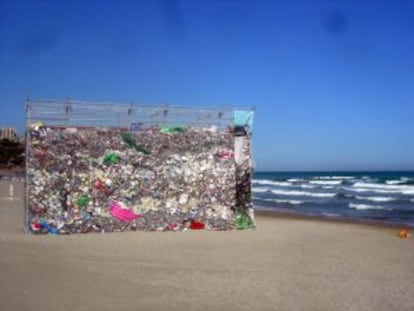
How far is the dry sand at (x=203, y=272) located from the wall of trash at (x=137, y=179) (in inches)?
30.2

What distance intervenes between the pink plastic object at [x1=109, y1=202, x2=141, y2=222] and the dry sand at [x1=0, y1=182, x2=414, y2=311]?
1.90 feet

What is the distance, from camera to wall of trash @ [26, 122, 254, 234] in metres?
14.0

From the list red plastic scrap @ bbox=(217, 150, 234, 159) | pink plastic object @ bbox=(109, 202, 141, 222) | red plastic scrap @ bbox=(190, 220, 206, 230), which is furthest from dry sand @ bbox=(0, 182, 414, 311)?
red plastic scrap @ bbox=(217, 150, 234, 159)

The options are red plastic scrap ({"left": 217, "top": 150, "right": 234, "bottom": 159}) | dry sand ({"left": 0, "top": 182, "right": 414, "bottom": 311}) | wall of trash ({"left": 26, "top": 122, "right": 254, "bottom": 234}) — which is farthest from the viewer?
red plastic scrap ({"left": 217, "top": 150, "right": 234, "bottom": 159})

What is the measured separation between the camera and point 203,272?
932cm

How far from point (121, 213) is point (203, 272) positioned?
18.8 ft

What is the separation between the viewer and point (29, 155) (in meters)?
14.0

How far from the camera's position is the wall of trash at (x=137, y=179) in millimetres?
14047

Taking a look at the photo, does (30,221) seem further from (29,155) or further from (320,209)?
(320,209)

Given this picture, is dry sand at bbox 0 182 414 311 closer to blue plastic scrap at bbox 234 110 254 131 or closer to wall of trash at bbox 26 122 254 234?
wall of trash at bbox 26 122 254 234

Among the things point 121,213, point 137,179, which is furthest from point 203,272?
point 137,179

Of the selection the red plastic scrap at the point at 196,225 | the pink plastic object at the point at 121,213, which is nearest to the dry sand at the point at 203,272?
the pink plastic object at the point at 121,213

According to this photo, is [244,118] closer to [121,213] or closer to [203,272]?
[121,213]

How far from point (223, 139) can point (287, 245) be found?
14.2 ft
